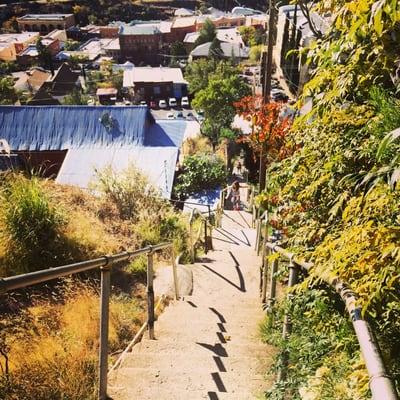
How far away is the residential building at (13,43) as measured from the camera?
5866 centimetres

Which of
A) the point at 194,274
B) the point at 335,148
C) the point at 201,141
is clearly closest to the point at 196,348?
the point at 335,148

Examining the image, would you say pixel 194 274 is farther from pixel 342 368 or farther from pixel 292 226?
pixel 342 368

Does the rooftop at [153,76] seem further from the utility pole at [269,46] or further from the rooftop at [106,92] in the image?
the utility pole at [269,46]

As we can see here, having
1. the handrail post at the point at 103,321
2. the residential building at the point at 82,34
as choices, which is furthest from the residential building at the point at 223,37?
the handrail post at the point at 103,321

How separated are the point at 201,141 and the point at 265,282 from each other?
2601cm

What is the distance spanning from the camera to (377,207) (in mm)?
2410

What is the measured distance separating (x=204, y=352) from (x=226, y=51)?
5210cm

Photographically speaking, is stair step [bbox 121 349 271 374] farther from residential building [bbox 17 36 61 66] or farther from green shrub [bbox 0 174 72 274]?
residential building [bbox 17 36 61 66]

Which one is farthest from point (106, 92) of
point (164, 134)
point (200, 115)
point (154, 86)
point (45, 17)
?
point (45, 17)

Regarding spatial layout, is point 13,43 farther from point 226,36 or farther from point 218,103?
point 218,103

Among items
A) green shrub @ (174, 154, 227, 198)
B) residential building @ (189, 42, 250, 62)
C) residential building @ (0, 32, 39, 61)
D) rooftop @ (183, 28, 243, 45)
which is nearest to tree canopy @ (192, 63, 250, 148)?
green shrub @ (174, 154, 227, 198)

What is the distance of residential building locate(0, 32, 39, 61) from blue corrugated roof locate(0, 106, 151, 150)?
138 ft

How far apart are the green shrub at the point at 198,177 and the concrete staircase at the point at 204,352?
1414 cm

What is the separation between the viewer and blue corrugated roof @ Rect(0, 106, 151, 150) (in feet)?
71.0
